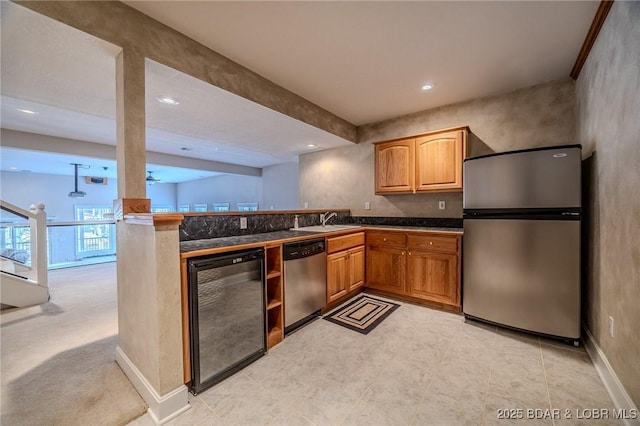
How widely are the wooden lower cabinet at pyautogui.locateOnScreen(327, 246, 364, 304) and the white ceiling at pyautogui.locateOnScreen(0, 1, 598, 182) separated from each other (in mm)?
1802

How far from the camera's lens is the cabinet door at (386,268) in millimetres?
3111

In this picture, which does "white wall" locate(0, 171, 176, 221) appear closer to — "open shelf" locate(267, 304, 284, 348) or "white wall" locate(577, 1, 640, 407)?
"open shelf" locate(267, 304, 284, 348)

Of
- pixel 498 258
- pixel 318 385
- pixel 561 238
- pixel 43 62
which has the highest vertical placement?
pixel 43 62

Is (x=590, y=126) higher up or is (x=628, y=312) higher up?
(x=590, y=126)

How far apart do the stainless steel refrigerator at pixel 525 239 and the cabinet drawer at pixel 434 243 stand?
21 centimetres

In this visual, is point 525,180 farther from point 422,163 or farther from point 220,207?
point 220,207

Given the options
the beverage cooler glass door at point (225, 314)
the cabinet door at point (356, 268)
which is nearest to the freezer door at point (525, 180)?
the cabinet door at point (356, 268)

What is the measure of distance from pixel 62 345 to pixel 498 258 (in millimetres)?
4108

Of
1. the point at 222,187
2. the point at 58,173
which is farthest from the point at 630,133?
the point at 58,173

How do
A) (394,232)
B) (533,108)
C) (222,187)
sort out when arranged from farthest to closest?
(222,187)
(394,232)
(533,108)

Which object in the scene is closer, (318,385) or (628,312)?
(628,312)

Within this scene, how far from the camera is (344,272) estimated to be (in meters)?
3.04

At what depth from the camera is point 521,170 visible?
2.18 metres

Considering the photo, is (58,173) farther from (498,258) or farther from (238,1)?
(498,258)
